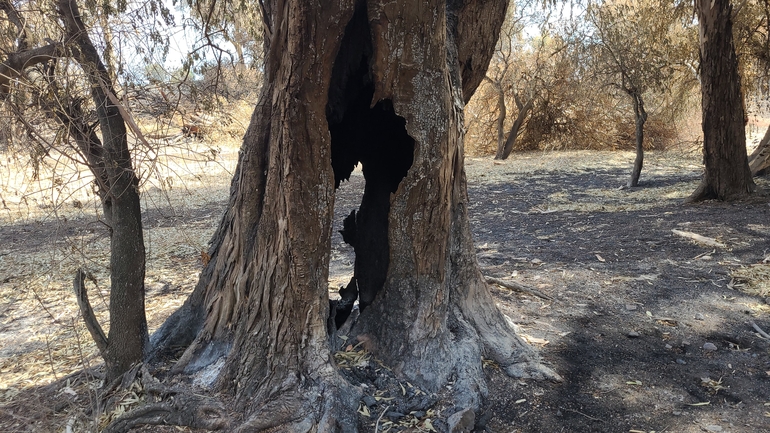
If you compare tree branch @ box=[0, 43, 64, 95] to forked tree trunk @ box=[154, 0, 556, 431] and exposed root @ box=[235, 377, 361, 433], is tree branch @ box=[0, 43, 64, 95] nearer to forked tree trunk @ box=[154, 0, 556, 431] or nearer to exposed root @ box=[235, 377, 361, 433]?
forked tree trunk @ box=[154, 0, 556, 431]

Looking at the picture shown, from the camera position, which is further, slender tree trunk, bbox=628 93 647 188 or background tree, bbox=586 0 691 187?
slender tree trunk, bbox=628 93 647 188

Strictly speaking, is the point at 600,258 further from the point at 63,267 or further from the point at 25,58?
the point at 63,267

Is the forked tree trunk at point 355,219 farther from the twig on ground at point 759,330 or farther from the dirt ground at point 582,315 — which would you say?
the twig on ground at point 759,330

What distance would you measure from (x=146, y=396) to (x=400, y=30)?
2517 millimetres

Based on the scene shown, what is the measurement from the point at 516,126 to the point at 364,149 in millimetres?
15212

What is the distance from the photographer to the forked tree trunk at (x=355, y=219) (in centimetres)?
289

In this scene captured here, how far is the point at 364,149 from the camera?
3.63m

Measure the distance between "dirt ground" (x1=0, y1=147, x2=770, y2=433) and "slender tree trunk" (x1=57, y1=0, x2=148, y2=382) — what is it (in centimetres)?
22

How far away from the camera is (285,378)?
307 cm

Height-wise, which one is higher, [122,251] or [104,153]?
[104,153]

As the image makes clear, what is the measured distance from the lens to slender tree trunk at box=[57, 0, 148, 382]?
3.44 meters

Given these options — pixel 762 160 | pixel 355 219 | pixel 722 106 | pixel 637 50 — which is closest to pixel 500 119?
pixel 637 50

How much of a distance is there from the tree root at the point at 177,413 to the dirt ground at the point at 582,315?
0.33 feet

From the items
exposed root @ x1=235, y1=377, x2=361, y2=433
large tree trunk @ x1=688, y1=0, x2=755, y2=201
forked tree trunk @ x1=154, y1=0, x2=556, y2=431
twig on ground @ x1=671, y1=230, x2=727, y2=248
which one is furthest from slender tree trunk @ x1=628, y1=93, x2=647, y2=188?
exposed root @ x1=235, y1=377, x2=361, y2=433
